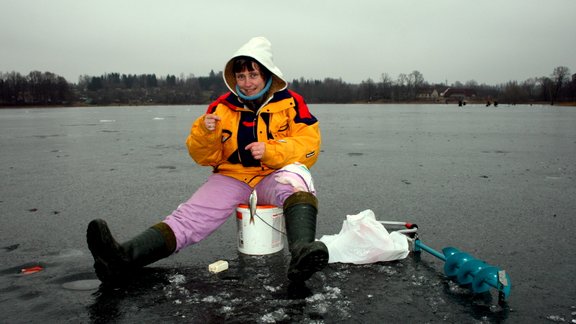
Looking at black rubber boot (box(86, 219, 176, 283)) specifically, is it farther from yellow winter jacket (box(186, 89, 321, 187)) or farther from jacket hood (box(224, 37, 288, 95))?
jacket hood (box(224, 37, 288, 95))

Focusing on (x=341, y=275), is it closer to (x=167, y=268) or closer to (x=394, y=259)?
(x=394, y=259)

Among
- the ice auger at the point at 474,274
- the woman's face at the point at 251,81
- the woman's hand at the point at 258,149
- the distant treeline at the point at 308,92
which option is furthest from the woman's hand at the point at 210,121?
the distant treeline at the point at 308,92

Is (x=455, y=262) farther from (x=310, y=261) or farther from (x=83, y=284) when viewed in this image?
(x=83, y=284)

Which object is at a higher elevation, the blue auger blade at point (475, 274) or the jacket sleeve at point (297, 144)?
the jacket sleeve at point (297, 144)

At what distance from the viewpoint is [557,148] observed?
10555 mm

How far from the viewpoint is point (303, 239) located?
290 centimetres

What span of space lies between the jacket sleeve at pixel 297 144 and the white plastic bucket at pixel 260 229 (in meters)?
0.33

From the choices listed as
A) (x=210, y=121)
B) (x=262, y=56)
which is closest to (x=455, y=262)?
(x=210, y=121)

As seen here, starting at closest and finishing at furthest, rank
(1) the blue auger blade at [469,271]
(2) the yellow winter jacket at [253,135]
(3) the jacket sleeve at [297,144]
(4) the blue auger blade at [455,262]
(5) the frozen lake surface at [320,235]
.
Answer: (5) the frozen lake surface at [320,235] < (1) the blue auger blade at [469,271] < (4) the blue auger blade at [455,262] < (3) the jacket sleeve at [297,144] < (2) the yellow winter jacket at [253,135]

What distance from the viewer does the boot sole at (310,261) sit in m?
2.63

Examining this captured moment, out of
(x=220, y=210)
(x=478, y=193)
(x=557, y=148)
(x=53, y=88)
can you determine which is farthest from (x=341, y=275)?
(x=53, y=88)

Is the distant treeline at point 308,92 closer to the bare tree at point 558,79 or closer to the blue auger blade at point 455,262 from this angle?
the bare tree at point 558,79

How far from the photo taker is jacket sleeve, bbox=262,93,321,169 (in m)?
3.31

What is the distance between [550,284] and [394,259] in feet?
3.10
